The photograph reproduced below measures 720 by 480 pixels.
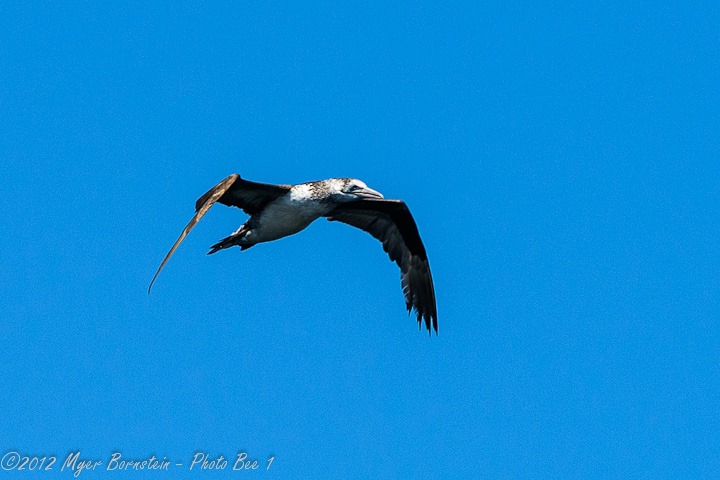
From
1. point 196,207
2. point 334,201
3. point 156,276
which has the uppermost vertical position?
point 334,201

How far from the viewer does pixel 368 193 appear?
22078 mm

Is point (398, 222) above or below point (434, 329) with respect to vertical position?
above

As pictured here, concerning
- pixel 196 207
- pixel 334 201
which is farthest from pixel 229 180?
pixel 334 201

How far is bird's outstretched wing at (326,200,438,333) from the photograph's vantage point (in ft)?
77.9

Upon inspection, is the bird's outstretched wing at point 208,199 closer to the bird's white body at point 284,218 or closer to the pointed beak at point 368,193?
the bird's white body at point 284,218

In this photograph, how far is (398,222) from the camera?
24.2 m

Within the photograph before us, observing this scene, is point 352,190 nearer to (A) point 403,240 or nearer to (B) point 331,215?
(B) point 331,215

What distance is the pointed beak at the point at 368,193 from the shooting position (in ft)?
Result: 72.2

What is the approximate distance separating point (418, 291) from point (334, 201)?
4.04 metres

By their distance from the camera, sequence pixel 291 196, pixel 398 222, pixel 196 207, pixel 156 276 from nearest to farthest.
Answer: pixel 156 276, pixel 196 207, pixel 291 196, pixel 398 222

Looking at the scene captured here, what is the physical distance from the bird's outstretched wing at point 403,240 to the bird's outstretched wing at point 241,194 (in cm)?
235

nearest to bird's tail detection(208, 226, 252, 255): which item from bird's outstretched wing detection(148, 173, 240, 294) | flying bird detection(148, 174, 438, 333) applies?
flying bird detection(148, 174, 438, 333)

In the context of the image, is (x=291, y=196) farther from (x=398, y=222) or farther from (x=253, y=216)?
(x=398, y=222)

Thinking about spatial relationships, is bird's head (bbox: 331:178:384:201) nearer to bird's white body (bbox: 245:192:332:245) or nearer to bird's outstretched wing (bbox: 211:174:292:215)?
bird's white body (bbox: 245:192:332:245)
